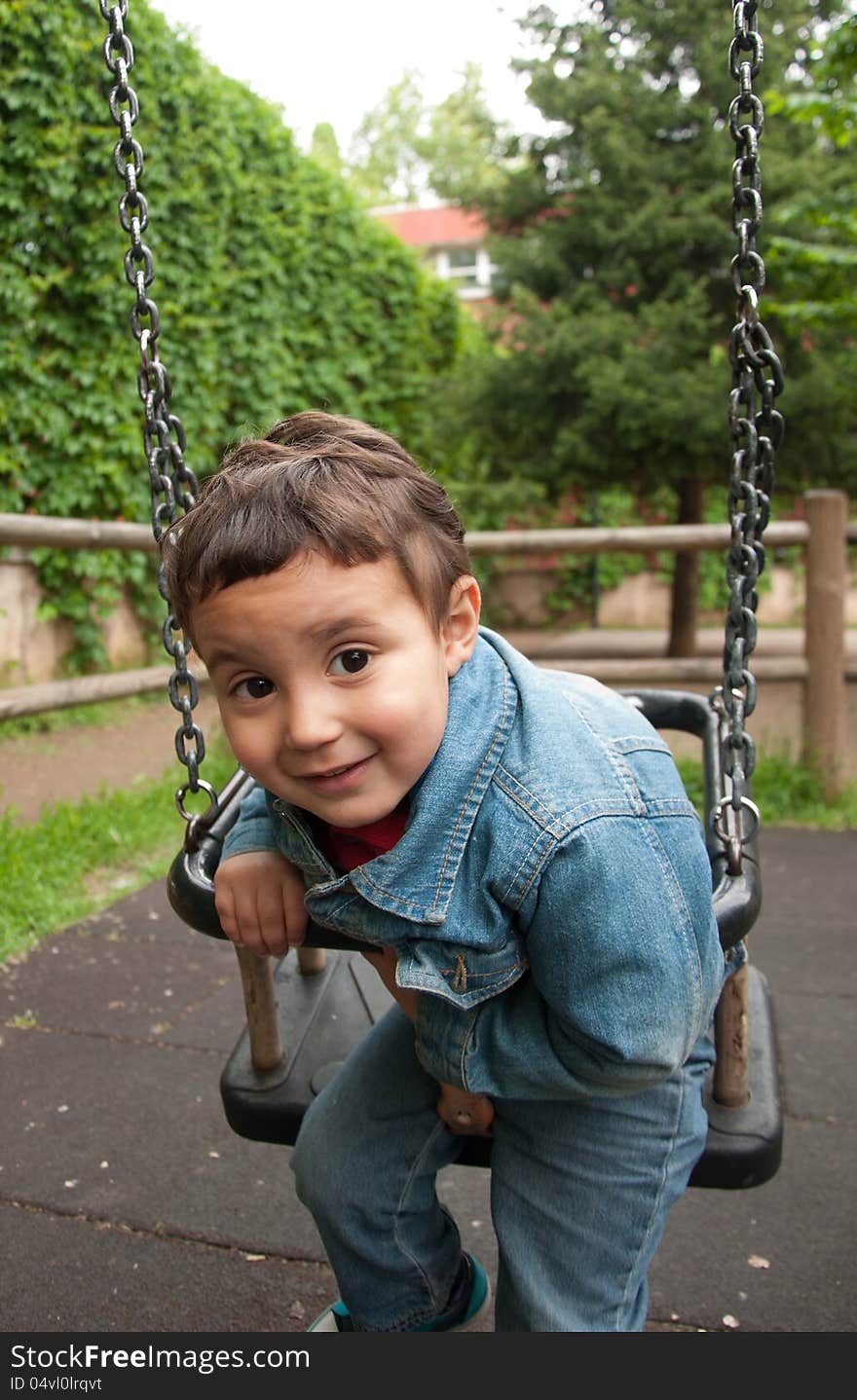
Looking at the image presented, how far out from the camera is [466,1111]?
1235mm

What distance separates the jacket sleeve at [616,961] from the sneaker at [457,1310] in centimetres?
42

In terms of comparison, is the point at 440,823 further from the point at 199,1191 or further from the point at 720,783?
the point at 199,1191

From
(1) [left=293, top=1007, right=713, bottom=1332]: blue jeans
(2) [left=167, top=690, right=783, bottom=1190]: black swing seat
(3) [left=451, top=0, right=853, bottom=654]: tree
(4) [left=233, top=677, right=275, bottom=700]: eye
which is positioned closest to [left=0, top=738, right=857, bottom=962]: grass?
(2) [left=167, top=690, right=783, bottom=1190]: black swing seat

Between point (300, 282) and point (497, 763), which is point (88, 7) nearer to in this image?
point (300, 282)

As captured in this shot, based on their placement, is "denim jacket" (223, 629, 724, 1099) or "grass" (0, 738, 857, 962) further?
"grass" (0, 738, 857, 962)

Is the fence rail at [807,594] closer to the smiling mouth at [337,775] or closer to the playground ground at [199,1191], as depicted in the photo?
the playground ground at [199,1191]

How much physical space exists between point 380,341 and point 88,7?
11.2 feet

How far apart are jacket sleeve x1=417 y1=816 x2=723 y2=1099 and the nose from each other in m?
0.23

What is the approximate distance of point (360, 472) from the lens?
1048mm

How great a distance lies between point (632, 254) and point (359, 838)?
7498mm

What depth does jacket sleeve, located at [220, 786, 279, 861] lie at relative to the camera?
4.18 ft

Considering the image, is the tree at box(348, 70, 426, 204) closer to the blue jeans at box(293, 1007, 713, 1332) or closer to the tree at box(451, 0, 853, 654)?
the tree at box(451, 0, 853, 654)

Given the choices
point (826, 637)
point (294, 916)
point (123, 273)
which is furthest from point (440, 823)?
point (123, 273)

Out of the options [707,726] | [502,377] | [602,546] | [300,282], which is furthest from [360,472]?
[502,377]
